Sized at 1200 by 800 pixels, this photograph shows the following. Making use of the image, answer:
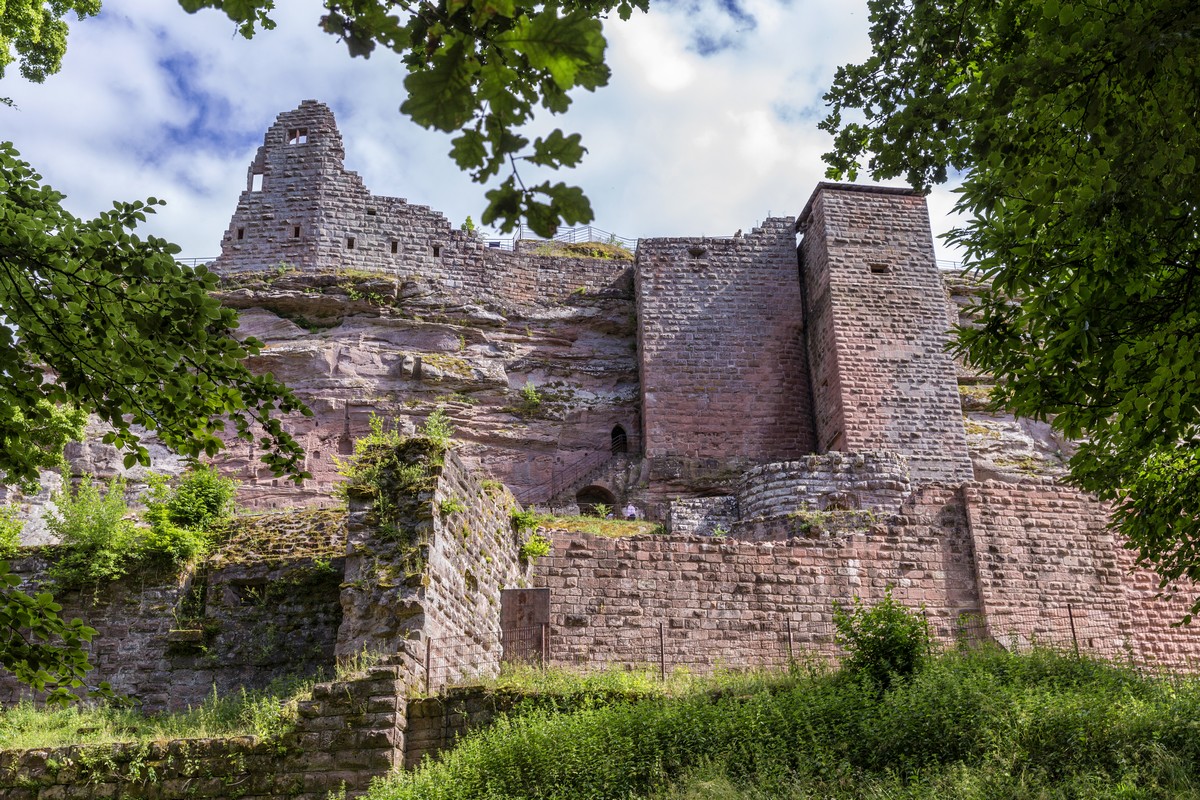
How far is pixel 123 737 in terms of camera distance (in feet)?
33.7

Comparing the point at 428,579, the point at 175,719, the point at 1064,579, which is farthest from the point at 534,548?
the point at 1064,579

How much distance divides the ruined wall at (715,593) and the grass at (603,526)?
2.39m

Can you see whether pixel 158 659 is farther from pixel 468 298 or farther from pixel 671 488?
pixel 468 298

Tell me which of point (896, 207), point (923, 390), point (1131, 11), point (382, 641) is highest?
point (896, 207)

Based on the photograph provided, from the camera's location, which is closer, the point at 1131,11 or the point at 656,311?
the point at 1131,11

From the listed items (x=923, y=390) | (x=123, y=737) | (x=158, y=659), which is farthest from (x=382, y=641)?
(x=923, y=390)

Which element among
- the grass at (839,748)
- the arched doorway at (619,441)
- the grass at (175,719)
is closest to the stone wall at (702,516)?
the arched doorway at (619,441)

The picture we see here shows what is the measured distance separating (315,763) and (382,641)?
4.45ft

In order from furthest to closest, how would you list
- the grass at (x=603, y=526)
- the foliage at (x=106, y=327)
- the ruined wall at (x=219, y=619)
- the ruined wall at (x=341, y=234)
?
the ruined wall at (x=341, y=234)
the grass at (x=603, y=526)
the ruined wall at (x=219, y=619)
the foliage at (x=106, y=327)

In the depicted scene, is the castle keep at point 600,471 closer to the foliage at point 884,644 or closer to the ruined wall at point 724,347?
the ruined wall at point 724,347

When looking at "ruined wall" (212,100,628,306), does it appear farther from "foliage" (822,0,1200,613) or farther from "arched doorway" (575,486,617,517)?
"foliage" (822,0,1200,613)

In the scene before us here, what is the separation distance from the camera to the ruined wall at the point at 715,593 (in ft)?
45.3

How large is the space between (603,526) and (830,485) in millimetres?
3871

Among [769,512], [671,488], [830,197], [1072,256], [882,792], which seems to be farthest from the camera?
[830,197]
